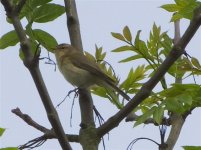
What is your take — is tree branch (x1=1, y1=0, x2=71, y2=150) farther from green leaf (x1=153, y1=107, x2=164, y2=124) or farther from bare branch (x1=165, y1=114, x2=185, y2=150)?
bare branch (x1=165, y1=114, x2=185, y2=150)

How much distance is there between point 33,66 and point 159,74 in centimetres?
59

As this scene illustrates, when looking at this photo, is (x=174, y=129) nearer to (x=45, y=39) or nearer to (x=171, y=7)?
(x=171, y=7)

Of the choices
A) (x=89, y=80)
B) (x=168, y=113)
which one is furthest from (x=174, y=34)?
(x=89, y=80)

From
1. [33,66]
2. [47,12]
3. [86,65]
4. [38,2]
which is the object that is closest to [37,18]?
[47,12]

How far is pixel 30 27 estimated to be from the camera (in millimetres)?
2830

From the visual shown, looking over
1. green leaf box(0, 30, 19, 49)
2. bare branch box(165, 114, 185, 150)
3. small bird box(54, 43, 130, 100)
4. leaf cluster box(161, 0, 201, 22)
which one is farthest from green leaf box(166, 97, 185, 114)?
small bird box(54, 43, 130, 100)

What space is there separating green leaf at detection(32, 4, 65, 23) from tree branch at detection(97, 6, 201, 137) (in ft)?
2.31

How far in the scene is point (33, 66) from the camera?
207 cm

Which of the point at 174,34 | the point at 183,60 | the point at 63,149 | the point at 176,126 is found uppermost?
the point at 174,34

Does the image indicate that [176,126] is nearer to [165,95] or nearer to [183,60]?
[165,95]

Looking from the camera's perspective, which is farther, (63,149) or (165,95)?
(165,95)

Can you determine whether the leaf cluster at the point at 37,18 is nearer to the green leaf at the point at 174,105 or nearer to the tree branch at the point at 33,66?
the tree branch at the point at 33,66

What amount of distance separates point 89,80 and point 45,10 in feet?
8.33

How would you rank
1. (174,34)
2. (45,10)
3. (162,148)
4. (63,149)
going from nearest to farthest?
1. (63,149)
2. (162,148)
3. (45,10)
4. (174,34)
